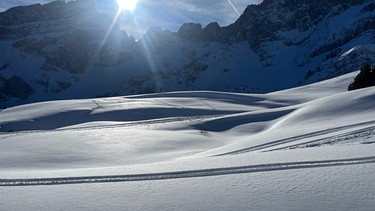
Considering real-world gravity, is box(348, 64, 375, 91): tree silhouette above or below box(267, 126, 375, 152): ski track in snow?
above

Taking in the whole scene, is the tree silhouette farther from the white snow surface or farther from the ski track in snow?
the ski track in snow

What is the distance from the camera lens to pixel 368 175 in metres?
5.57

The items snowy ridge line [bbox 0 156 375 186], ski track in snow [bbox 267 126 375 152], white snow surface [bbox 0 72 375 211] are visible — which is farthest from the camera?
ski track in snow [bbox 267 126 375 152]

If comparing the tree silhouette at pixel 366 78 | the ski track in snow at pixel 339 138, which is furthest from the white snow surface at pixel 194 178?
the tree silhouette at pixel 366 78

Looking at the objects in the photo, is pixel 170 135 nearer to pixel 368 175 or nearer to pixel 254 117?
pixel 254 117

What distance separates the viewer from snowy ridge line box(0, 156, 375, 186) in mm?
6555

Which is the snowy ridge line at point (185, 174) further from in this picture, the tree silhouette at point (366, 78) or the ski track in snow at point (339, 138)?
the tree silhouette at point (366, 78)

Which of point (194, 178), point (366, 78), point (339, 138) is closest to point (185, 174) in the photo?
point (194, 178)

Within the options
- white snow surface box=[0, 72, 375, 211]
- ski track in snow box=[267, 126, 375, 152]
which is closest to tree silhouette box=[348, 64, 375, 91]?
white snow surface box=[0, 72, 375, 211]

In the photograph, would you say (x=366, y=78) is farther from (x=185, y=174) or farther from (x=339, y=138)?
(x=185, y=174)

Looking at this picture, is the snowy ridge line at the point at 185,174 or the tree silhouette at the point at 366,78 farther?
the tree silhouette at the point at 366,78

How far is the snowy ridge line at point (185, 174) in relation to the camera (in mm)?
6555

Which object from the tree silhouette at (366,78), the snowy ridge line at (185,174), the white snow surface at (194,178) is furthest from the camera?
the tree silhouette at (366,78)

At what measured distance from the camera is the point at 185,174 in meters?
6.71
